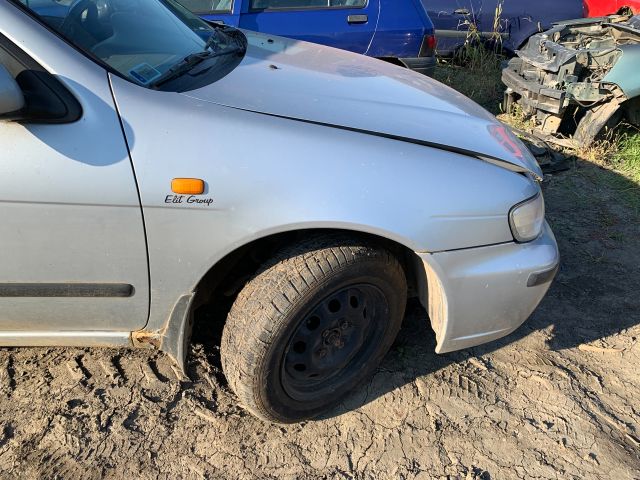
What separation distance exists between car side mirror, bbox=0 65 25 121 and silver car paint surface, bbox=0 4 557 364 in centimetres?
9

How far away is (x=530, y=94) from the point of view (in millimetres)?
5340

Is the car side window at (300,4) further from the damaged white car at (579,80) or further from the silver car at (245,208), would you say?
the silver car at (245,208)

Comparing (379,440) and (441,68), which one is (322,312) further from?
(441,68)

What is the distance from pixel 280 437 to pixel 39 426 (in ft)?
3.13

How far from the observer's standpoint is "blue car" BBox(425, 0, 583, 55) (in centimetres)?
662

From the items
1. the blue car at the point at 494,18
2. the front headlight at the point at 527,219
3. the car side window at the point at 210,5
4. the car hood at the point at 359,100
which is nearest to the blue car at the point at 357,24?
the car side window at the point at 210,5

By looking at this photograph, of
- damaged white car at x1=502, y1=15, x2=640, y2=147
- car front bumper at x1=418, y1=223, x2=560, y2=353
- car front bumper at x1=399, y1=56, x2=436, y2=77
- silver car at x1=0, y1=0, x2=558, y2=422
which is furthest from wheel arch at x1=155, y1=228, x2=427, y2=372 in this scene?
damaged white car at x1=502, y1=15, x2=640, y2=147

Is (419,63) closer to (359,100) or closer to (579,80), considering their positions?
(579,80)

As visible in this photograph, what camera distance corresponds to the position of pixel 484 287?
2.32 metres

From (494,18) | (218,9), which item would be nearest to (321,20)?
(218,9)

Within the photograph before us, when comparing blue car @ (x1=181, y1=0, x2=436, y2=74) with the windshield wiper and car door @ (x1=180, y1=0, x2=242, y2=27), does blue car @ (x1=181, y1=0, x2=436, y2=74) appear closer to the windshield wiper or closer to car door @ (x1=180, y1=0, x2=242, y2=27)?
car door @ (x1=180, y1=0, x2=242, y2=27)

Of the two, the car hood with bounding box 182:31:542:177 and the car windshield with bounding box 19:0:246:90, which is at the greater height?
the car windshield with bounding box 19:0:246:90

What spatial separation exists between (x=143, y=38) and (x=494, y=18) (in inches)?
208

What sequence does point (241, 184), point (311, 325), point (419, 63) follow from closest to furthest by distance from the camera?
1. point (241, 184)
2. point (311, 325)
3. point (419, 63)
